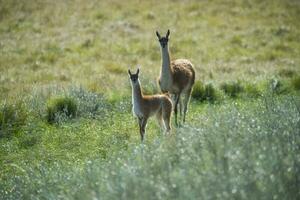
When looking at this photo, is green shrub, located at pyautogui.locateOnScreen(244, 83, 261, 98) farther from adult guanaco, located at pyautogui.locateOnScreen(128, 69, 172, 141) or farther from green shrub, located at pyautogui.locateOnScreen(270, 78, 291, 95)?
adult guanaco, located at pyautogui.locateOnScreen(128, 69, 172, 141)

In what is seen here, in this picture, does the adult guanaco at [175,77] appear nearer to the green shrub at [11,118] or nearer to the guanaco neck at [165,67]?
the guanaco neck at [165,67]

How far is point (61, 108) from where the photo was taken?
13.5 metres

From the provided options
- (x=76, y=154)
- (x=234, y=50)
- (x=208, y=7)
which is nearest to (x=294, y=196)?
(x=76, y=154)

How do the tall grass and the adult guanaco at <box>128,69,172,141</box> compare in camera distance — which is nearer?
the tall grass

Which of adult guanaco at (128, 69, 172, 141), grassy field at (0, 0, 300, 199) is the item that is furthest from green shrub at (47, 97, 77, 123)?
adult guanaco at (128, 69, 172, 141)

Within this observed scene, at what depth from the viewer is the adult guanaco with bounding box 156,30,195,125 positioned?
12328mm

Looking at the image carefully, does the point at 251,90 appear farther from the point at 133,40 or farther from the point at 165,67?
the point at 133,40

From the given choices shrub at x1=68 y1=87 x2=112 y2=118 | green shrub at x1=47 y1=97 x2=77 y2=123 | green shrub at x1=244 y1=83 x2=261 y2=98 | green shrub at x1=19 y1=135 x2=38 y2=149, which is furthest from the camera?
green shrub at x1=244 y1=83 x2=261 y2=98

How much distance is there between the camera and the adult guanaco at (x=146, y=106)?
36.2 feet

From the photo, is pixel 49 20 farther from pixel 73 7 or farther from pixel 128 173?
pixel 128 173

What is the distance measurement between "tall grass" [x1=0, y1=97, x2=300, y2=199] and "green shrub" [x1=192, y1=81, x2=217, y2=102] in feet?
19.4

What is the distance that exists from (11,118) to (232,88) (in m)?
5.24

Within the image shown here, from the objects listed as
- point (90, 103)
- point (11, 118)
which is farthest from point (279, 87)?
point (11, 118)

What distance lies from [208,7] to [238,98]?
1344 cm
